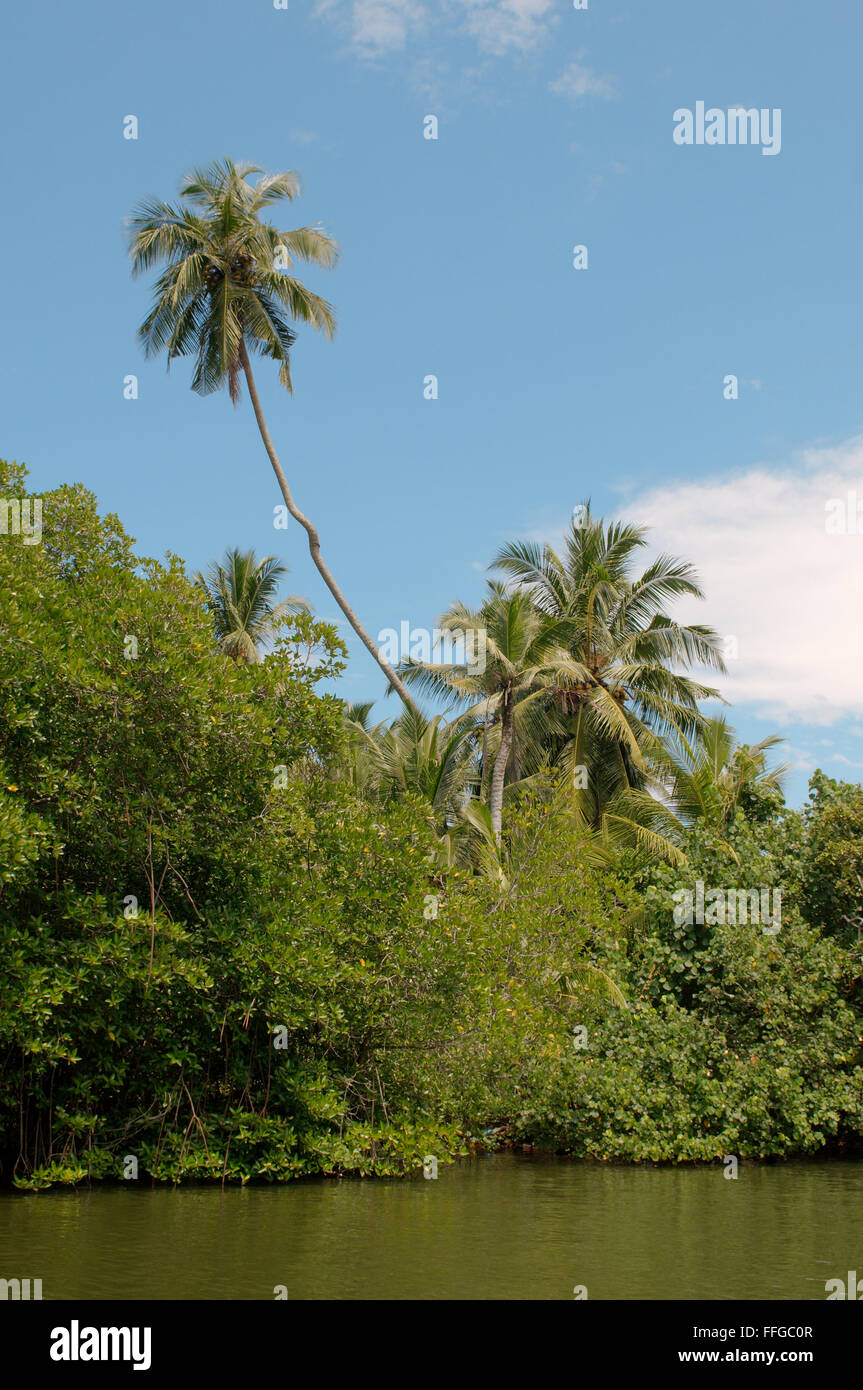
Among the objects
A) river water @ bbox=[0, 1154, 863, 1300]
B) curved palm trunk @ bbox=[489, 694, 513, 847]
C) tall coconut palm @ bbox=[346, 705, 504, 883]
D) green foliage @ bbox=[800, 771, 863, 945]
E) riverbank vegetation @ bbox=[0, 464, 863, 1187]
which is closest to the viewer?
river water @ bbox=[0, 1154, 863, 1300]

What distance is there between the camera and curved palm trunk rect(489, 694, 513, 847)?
23.6 meters

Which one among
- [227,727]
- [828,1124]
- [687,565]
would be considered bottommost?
[828,1124]

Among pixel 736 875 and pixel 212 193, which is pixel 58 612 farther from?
pixel 212 193

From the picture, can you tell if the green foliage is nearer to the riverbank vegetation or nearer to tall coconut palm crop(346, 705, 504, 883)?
the riverbank vegetation

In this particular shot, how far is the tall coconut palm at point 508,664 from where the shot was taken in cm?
2427

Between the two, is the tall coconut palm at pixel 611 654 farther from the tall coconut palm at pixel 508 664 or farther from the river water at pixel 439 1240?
the river water at pixel 439 1240

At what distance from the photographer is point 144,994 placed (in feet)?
39.9

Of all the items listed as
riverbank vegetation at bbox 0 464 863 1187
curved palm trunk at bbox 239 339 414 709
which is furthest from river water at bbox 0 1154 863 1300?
curved palm trunk at bbox 239 339 414 709

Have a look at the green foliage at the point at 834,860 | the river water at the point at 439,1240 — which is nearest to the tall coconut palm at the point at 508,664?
the green foliage at the point at 834,860

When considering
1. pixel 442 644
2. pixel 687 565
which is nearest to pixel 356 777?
pixel 442 644

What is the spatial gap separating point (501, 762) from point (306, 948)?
11.8 meters

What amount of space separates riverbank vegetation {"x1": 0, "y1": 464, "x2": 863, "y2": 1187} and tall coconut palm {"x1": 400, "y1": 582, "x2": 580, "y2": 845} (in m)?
4.33
